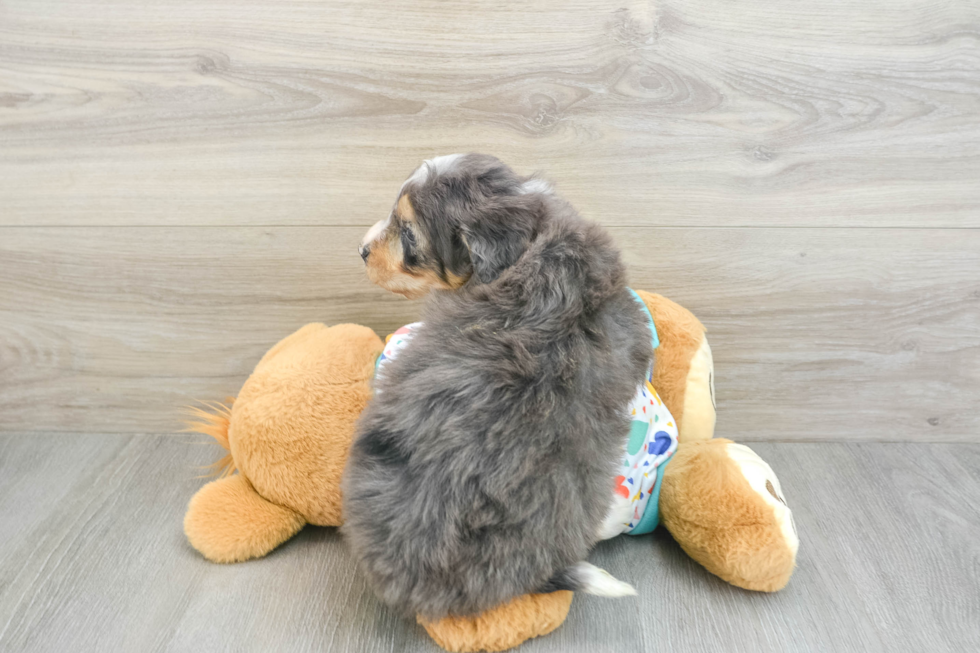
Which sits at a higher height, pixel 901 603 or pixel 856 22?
pixel 856 22

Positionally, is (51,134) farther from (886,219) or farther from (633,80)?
(886,219)

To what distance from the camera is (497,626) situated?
888mm

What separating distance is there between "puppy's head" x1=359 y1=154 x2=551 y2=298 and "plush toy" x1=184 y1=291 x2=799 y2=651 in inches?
9.9

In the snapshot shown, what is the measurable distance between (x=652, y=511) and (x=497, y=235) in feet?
1.79

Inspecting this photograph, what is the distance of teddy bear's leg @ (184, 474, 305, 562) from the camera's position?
3.52 feet

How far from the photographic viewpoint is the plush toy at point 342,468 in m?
0.98

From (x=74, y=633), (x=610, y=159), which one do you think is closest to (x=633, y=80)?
(x=610, y=159)

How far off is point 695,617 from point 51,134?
1.39 metres

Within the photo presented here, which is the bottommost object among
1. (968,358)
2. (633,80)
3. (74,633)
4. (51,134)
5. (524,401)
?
(74,633)

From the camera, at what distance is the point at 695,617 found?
0.99 meters

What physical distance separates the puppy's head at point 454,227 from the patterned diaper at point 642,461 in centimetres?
9

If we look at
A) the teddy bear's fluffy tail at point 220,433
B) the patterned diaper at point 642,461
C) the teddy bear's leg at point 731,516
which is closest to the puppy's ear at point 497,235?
the patterned diaper at point 642,461

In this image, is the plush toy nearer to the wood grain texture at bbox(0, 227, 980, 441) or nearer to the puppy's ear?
the wood grain texture at bbox(0, 227, 980, 441)

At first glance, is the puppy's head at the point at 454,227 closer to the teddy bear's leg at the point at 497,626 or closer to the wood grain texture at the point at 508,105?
the wood grain texture at the point at 508,105
